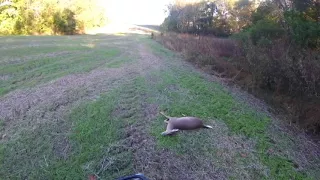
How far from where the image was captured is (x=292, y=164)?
4809 mm

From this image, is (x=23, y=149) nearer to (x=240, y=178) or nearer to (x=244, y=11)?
(x=240, y=178)

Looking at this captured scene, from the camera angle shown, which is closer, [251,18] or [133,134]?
[133,134]

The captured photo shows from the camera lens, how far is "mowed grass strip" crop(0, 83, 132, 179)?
4.03 meters

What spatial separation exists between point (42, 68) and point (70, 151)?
6.76 metres

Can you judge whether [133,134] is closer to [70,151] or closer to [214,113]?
[70,151]

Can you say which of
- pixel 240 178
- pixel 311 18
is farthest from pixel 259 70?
pixel 240 178

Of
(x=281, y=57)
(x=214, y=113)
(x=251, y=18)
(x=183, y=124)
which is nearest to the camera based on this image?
(x=183, y=124)

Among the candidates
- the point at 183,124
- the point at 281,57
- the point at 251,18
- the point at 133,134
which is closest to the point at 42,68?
the point at 133,134

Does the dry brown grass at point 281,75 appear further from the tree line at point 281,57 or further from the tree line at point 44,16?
the tree line at point 44,16

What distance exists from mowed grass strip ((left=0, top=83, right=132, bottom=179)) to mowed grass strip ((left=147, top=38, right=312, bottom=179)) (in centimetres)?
81

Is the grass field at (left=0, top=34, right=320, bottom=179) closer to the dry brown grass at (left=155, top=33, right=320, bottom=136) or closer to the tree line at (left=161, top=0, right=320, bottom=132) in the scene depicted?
the dry brown grass at (left=155, top=33, right=320, bottom=136)

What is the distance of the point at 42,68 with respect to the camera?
410 inches

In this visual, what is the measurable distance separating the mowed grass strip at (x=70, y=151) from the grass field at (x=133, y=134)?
15 millimetres

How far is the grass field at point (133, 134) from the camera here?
4.21 m
